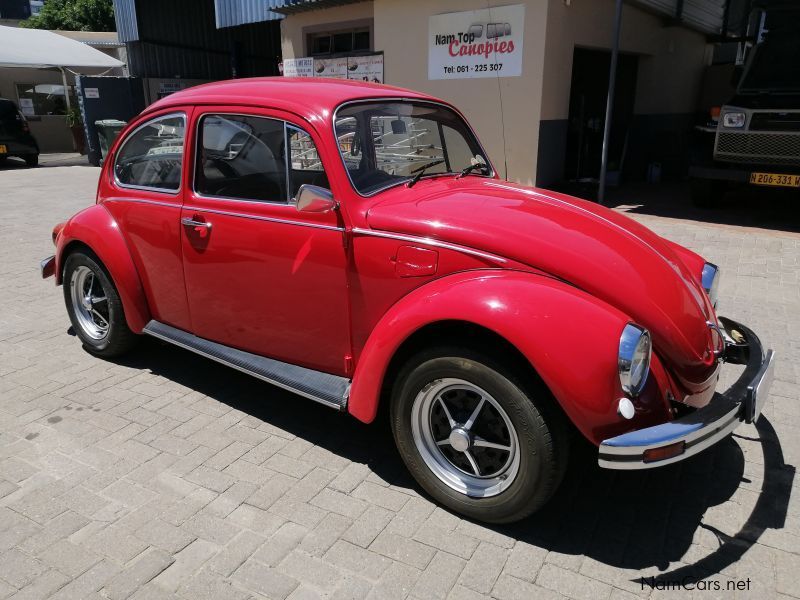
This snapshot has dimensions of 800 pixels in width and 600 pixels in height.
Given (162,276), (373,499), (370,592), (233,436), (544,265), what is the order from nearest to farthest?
1. (370,592)
2. (544,265)
3. (373,499)
4. (233,436)
5. (162,276)

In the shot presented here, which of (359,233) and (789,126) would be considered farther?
(789,126)

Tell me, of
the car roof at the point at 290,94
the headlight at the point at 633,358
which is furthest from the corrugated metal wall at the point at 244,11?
the headlight at the point at 633,358

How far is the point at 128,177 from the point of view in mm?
4004

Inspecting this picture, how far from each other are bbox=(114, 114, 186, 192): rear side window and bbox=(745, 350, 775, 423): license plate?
10.5ft

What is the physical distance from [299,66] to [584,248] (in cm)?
1139

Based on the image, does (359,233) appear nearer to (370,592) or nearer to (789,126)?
(370,592)

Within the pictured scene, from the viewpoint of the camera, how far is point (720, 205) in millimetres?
9867

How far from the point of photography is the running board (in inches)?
117

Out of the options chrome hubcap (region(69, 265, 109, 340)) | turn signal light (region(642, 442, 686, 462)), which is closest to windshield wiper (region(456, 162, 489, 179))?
turn signal light (region(642, 442, 686, 462))

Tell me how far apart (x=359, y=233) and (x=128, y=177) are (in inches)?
81.6

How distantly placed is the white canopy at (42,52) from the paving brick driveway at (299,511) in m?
17.8

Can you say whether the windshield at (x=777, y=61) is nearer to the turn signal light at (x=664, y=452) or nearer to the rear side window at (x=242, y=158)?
the rear side window at (x=242, y=158)

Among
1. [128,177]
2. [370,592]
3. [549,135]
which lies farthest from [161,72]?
[370,592]

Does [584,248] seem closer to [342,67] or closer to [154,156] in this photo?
[154,156]
